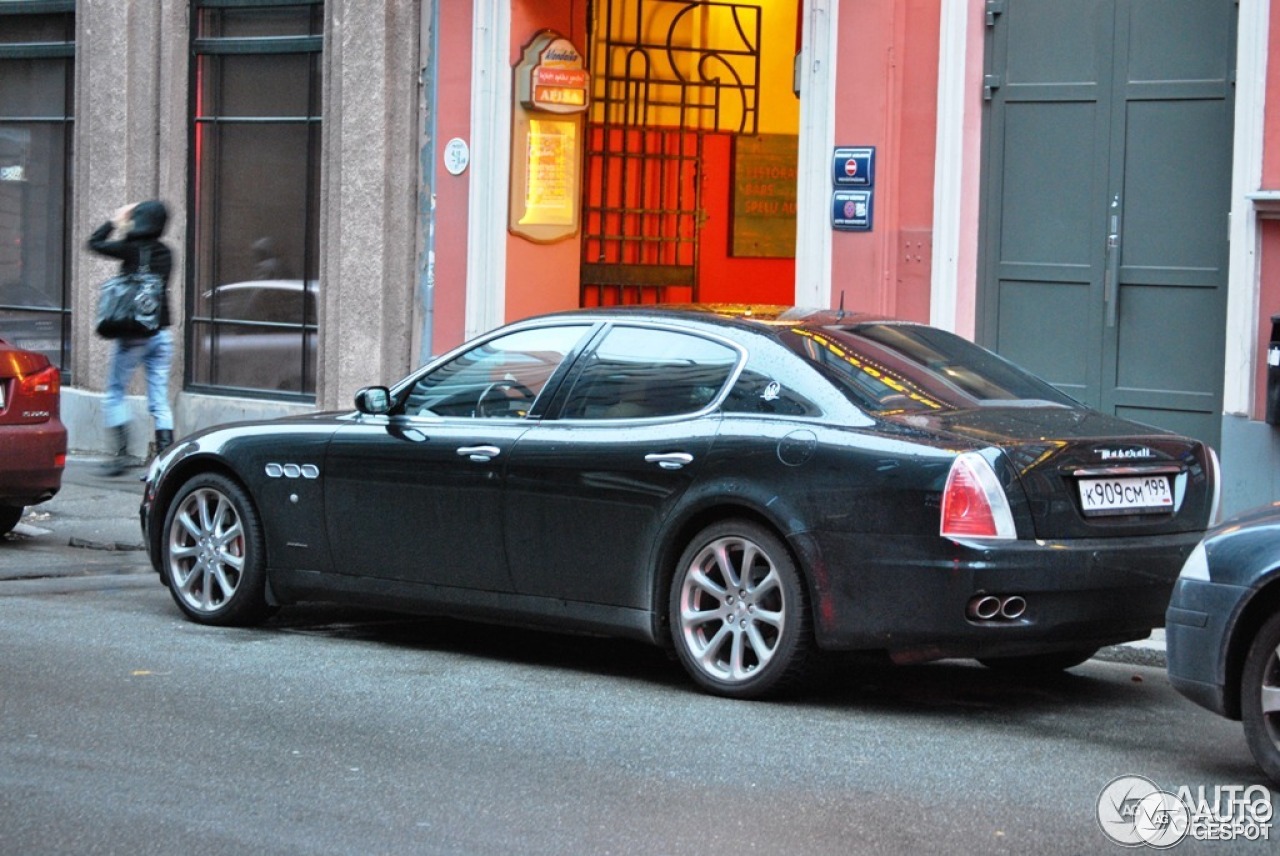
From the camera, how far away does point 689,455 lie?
7555 millimetres

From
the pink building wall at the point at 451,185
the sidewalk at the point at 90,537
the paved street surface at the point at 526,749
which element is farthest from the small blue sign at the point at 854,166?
the paved street surface at the point at 526,749

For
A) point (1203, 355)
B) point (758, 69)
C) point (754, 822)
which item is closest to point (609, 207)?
point (758, 69)

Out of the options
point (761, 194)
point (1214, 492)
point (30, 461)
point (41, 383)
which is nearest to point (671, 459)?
point (1214, 492)

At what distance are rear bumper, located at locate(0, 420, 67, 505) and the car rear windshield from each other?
220 inches

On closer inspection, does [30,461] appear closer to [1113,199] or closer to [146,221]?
[146,221]

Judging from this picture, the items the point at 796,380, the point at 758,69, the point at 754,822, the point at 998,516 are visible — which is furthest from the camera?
the point at 758,69

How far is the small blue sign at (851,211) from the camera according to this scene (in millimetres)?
13211

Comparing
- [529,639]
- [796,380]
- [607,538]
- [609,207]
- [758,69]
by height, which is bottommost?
[529,639]

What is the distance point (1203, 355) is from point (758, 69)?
6.23 meters

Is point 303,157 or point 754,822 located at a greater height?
point 303,157

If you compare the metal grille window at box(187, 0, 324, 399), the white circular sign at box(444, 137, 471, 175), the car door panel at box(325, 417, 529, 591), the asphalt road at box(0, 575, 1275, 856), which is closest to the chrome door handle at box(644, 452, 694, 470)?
the car door panel at box(325, 417, 529, 591)

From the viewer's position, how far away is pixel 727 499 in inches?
291

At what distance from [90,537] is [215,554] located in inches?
137

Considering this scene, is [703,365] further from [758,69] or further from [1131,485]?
[758,69]
